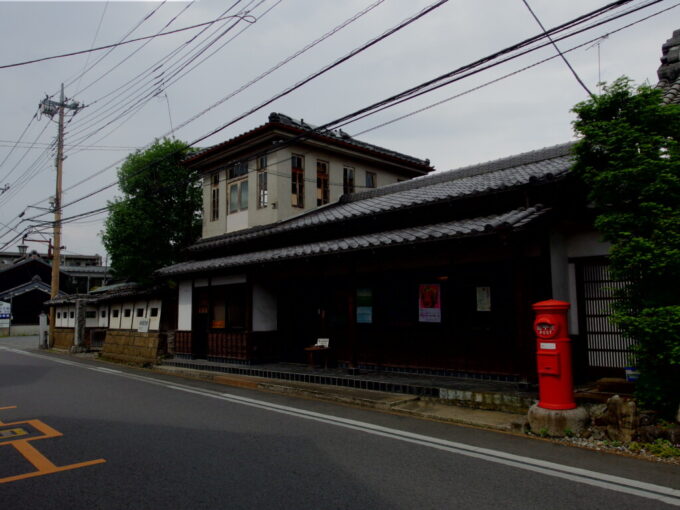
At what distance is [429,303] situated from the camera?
37.9 ft

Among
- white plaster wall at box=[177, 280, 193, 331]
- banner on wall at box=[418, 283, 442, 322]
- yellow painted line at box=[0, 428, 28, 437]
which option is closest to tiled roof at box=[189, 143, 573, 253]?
white plaster wall at box=[177, 280, 193, 331]

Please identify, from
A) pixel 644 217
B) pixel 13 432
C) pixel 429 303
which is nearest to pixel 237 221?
pixel 429 303

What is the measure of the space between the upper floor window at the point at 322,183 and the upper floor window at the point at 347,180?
850mm

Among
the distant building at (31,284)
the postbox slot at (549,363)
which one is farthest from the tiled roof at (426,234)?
the distant building at (31,284)

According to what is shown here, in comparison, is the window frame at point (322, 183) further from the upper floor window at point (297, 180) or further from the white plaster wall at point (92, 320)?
the white plaster wall at point (92, 320)

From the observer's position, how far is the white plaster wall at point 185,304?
1753cm

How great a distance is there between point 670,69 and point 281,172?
469 inches

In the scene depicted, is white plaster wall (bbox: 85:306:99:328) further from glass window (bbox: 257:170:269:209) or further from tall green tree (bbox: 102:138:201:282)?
glass window (bbox: 257:170:269:209)

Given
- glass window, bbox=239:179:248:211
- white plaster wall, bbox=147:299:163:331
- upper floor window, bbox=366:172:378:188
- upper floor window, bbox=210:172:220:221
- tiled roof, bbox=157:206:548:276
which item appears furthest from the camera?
white plaster wall, bbox=147:299:163:331

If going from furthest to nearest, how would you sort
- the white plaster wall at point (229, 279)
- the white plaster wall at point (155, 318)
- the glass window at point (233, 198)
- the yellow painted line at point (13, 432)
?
1. the white plaster wall at point (155, 318)
2. the glass window at point (233, 198)
3. the white plaster wall at point (229, 279)
4. the yellow painted line at point (13, 432)

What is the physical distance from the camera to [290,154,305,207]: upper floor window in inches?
688

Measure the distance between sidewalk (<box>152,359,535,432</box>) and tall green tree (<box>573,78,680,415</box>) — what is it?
1.98m

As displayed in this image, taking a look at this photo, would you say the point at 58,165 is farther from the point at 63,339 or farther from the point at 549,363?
the point at 549,363

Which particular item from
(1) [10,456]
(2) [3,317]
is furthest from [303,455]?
(2) [3,317]
